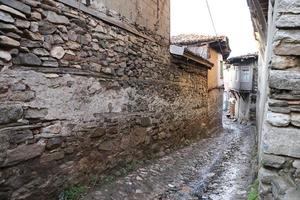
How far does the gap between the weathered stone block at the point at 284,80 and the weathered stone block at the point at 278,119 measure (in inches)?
8.9

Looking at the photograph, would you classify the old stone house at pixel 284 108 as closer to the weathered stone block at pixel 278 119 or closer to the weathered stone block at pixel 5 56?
the weathered stone block at pixel 278 119

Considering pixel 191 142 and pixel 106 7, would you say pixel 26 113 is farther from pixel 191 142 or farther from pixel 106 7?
pixel 191 142

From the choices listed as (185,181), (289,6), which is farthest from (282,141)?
(185,181)

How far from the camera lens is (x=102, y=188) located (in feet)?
13.3

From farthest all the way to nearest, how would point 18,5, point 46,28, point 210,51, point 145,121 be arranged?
point 210,51 < point 145,121 < point 46,28 < point 18,5

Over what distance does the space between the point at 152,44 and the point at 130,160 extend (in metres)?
2.37

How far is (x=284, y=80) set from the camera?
7.91 feet

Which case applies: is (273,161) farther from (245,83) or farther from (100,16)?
(245,83)

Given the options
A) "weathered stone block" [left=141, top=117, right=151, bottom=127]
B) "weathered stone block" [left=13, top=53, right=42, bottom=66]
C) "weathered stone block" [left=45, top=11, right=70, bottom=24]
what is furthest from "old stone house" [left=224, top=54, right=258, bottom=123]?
"weathered stone block" [left=13, top=53, right=42, bottom=66]

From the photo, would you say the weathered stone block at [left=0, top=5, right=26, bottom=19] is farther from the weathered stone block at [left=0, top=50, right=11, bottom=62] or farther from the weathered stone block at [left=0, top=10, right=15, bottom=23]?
the weathered stone block at [left=0, top=50, right=11, bottom=62]

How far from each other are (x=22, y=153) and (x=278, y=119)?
248cm

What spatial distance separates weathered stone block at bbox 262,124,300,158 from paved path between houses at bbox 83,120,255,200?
1.96 m

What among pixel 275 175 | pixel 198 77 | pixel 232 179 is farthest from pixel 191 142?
pixel 275 175

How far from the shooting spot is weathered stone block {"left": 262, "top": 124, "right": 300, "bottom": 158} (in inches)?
94.4
